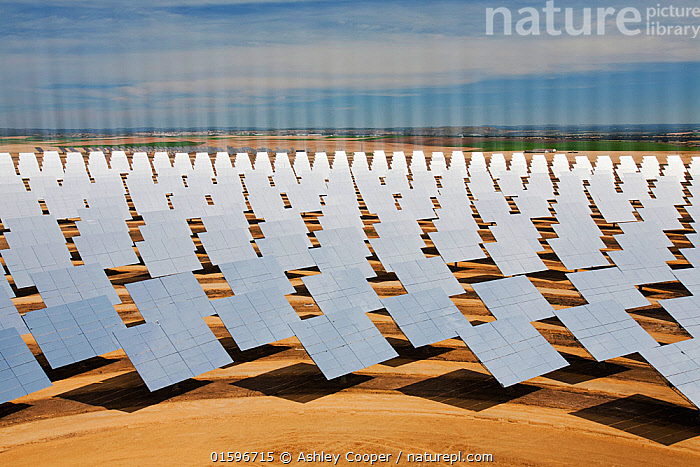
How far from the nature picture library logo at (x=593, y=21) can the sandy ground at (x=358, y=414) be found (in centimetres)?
3731

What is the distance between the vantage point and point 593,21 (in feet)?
141

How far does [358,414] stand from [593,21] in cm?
4220

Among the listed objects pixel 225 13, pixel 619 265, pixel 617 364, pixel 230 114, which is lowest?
pixel 617 364

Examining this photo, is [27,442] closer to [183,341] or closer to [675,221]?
[183,341]

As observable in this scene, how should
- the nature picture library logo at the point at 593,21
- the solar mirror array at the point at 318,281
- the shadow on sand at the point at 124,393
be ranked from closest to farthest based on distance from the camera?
the shadow on sand at the point at 124,393 < the solar mirror array at the point at 318,281 < the nature picture library logo at the point at 593,21

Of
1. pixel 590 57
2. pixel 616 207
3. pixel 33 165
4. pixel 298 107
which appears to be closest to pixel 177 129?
pixel 298 107

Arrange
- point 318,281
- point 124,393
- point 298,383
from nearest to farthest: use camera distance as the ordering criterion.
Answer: point 124,393
point 298,383
point 318,281

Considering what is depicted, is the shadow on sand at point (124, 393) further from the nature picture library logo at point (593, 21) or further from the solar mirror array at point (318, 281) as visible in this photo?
the nature picture library logo at point (593, 21)

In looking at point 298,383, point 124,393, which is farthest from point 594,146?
point 124,393

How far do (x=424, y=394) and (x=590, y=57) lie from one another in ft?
136

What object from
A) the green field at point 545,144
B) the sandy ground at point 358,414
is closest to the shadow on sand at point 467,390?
the sandy ground at point 358,414

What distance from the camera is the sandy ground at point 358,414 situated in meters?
7.54

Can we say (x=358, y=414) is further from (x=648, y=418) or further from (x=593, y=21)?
(x=593, y=21)

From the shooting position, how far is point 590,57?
44.2 meters
